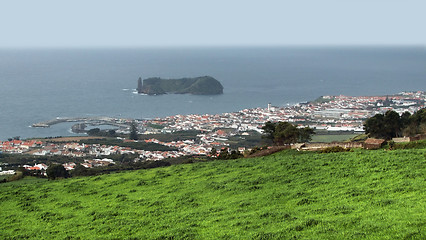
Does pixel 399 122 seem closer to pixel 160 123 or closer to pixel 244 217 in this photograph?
pixel 244 217

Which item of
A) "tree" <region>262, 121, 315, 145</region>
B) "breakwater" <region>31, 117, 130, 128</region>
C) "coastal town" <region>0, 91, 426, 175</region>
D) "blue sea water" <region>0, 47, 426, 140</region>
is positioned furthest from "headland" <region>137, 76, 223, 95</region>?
"tree" <region>262, 121, 315, 145</region>

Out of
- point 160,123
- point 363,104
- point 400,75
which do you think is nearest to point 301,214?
point 160,123

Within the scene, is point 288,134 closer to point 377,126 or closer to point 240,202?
point 377,126

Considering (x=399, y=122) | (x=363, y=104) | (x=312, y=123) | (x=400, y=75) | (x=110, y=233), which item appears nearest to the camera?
(x=110, y=233)

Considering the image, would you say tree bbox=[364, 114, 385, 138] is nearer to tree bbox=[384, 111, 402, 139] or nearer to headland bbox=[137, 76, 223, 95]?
tree bbox=[384, 111, 402, 139]

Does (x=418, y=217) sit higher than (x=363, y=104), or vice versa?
(x=418, y=217)

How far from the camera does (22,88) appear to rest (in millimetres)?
161750

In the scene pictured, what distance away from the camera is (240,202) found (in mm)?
17094

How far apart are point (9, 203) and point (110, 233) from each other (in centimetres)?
922

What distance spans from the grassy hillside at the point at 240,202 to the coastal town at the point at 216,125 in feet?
107

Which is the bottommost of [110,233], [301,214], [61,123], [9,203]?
[61,123]

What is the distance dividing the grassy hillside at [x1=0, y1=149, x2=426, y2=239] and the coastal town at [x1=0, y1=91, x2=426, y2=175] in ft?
107

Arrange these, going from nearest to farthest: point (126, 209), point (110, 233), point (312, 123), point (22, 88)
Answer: point (110, 233) < point (126, 209) < point (312, 123) < point (22, 88)

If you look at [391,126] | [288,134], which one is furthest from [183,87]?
[391,126]
